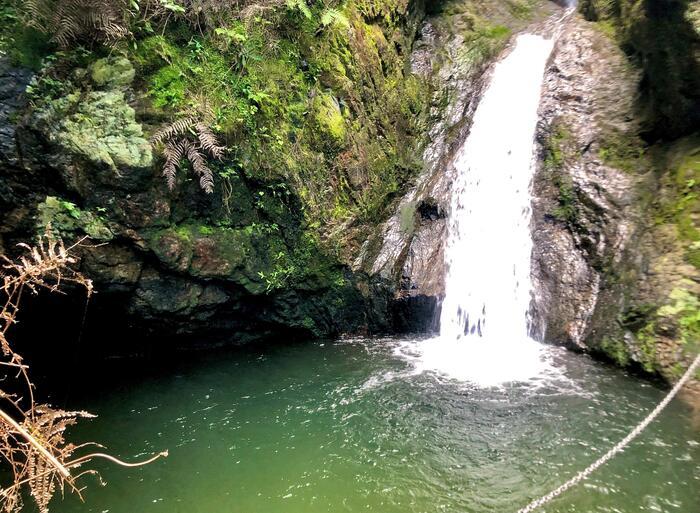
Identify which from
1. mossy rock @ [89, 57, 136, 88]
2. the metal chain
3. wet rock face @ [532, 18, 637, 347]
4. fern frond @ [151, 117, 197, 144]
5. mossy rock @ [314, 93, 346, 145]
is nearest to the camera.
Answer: the metal chain

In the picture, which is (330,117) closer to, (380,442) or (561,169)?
(561,169)

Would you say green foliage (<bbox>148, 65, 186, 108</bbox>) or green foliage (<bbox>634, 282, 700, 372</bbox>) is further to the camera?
green foliage (<bbox>148, 65, 186, 108</bbox>)

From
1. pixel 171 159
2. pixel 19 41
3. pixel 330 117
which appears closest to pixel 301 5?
pixel 330 117

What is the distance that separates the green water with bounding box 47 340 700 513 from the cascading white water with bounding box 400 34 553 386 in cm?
62

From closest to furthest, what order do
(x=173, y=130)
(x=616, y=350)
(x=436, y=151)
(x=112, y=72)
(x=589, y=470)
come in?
(x=589, y=470) → (x=112, y=72) → (x=173, y=130) → (x=616, y=350) → (x=436, y=151)

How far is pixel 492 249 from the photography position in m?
7.25

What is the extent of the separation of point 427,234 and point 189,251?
3986 millimetres

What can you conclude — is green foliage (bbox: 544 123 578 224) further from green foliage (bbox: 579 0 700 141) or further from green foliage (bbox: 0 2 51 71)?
green foliage (bbox: 0 2 51 71)

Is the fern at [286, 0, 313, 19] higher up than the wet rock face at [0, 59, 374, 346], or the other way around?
the fern at [286, 0, 313, 19]

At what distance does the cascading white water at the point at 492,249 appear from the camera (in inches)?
239

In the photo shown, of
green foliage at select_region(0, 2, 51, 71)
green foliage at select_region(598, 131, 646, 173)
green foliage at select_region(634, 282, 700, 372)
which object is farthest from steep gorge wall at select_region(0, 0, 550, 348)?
green foliage at select_region(634, 282, 700, 372)

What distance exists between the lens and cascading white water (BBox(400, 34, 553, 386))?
607 centimetres

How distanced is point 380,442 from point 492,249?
413cm

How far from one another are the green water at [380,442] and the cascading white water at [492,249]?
62cm
